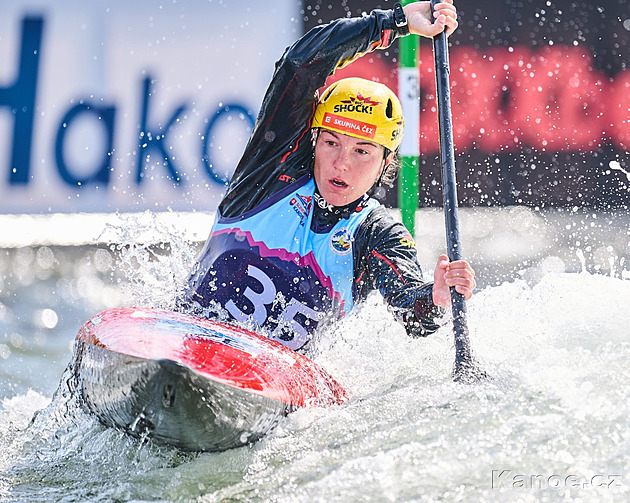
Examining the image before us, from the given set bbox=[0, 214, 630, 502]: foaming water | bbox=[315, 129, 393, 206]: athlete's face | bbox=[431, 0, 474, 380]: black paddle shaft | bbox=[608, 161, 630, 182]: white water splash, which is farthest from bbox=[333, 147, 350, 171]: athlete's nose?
bbox=[608, 161, 630, 182]: white water splash

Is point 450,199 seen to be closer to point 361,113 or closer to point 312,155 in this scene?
point 361,113

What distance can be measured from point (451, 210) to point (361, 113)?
22.0 inches

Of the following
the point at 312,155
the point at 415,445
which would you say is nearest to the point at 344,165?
the point at 312,155

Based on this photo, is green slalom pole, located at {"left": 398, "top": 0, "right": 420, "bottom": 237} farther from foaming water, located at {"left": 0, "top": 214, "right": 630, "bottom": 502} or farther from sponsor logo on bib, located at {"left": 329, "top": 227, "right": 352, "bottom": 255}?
foaming water, located at {"left": 0, "top": 214, "right": 630, "bottom": 502}

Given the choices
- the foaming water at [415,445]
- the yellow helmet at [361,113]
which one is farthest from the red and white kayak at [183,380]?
the yellow helmet at [361,113]

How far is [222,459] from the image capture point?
92.0 inches

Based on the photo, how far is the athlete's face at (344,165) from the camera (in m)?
3.20

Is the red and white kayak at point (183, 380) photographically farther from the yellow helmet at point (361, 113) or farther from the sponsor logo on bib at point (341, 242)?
the yellow helmet at point (361, 113)

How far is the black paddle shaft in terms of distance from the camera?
2.81 meters

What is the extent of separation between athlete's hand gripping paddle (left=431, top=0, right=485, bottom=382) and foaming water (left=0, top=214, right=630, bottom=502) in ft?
0.25

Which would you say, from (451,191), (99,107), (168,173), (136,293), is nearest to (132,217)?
(168,173)

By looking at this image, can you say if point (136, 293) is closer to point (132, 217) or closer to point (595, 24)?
point (132, 217)

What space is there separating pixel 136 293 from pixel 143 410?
1.47 metres

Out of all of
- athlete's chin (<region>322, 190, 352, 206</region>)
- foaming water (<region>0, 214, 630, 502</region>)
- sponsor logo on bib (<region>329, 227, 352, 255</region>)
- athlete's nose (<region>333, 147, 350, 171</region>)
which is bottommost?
foaming water (<region>0, 214, 630, 502</region>)
